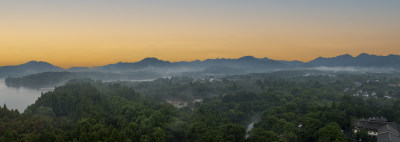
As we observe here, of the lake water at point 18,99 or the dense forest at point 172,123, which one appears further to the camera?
the lake water at point 18,99

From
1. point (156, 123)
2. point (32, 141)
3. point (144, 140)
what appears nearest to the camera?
point (32, 141)

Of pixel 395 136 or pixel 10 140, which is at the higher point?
pixel 10 140

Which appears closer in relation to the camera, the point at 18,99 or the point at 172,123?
the point at 172,123

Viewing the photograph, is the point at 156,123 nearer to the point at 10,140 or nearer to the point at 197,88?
the point at 10,140

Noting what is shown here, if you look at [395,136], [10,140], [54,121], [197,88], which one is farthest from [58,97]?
[395,136]

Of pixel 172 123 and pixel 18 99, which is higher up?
pixel 172 123

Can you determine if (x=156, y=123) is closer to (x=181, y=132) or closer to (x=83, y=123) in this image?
(x=181, y=132)

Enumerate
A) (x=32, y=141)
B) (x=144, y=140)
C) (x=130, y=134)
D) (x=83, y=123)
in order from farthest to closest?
(x=83, y=123), (x=130, y=134), (x=144, y=140), (x=32, y=141)

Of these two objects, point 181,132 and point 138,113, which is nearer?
point 181,132

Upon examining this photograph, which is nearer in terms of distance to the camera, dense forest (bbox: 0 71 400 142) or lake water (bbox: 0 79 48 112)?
dense forest (bbox: 0 71 400 142)
